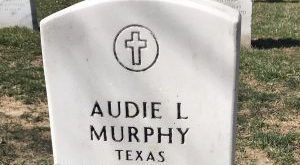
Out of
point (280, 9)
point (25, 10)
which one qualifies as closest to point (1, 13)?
point (25, 10)

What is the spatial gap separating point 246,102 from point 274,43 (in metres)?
2.87

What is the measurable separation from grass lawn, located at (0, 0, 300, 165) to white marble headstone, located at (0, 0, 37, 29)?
0.25 meters

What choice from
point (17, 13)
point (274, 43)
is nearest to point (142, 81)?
point (274, 43)

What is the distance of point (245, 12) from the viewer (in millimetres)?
7113

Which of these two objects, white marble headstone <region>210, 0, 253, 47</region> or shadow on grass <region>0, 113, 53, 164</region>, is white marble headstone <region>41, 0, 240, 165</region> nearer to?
shadow on grass <region>0, 113, 53, 164</region>

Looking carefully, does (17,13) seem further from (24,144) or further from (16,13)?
(24,144)

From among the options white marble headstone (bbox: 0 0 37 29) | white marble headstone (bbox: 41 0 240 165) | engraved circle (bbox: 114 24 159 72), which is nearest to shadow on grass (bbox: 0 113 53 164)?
white marble headstone (bbox: 41 0 240 165)

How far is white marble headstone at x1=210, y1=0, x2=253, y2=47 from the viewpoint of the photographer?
278 inches

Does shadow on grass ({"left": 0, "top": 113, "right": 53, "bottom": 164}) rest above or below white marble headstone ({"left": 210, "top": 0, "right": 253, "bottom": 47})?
below

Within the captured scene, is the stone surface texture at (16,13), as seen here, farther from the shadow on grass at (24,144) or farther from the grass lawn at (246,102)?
the shadow on grass at (24,144)

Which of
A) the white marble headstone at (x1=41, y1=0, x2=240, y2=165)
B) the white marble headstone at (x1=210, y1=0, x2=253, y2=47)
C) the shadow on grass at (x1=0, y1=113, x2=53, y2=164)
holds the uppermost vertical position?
the white marble headstone at (x1=210, y1=0, x2=253, y2=47)

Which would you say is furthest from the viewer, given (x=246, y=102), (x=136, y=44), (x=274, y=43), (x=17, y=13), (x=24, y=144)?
(x=17, y=13)

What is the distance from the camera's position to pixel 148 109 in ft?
7.22

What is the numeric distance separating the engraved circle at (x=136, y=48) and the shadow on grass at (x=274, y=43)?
5.36 metres
